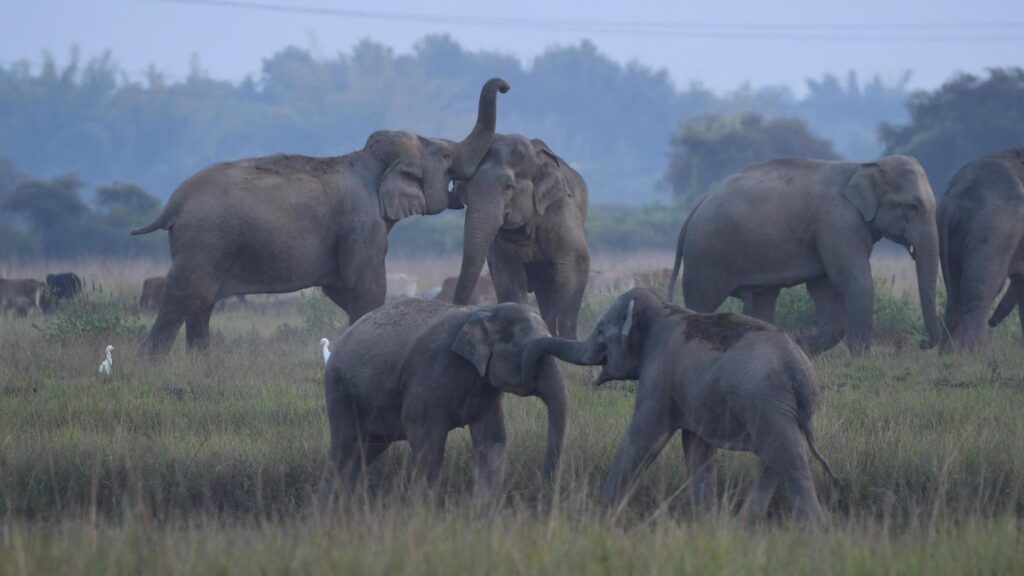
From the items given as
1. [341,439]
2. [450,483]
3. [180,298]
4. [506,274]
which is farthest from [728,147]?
[341,439]

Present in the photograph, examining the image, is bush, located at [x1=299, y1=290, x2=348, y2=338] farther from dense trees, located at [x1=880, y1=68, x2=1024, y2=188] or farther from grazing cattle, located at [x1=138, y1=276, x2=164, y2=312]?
dense trees, located at [x1=880, y1=68, x2=1024, y2=188]

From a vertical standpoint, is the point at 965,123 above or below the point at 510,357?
above

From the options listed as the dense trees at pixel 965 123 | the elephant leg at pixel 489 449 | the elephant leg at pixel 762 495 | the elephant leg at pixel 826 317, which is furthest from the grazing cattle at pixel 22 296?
the dense trees at pixel 965 123

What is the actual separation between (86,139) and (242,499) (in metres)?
96.1

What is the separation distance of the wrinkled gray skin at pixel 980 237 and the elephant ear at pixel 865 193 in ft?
2.64

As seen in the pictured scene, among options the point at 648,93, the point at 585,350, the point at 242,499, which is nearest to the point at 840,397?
the point at 585,350

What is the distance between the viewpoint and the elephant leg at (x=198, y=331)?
41.1ft

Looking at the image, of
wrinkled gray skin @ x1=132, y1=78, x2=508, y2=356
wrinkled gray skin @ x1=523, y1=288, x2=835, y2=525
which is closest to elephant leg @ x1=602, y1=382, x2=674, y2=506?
wrinkled gray skin @ x1=523, y1=288, x2=835, y2=525

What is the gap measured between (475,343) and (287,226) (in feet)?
17.5

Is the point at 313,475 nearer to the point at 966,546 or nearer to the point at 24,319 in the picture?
the point at 966,546

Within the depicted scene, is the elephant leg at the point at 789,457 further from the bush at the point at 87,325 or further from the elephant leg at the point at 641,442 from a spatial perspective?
the bush at the point at 87,325

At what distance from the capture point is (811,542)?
18.4 feet

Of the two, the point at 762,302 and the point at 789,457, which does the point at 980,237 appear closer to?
the point at 762,302

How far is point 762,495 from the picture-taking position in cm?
671
